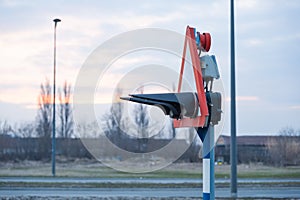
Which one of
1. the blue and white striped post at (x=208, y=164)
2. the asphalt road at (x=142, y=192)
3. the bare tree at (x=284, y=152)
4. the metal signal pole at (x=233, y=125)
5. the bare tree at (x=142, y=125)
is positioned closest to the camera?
the blue and white striped post at (x=208, y=164)

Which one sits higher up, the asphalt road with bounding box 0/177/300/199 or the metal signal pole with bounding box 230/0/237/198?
the metal signal pole with bounding box 230/0/237/198

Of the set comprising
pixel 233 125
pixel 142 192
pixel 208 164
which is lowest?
pixel 142 192

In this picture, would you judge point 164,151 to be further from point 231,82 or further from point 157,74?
point 231,82

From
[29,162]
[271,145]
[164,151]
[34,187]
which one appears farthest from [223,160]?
[164,151]

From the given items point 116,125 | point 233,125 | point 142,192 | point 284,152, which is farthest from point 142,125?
point 284,152

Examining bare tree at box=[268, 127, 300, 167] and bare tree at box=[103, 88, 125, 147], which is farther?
bare tree at box=[268, 127, 300, 167]

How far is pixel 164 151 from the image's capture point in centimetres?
798

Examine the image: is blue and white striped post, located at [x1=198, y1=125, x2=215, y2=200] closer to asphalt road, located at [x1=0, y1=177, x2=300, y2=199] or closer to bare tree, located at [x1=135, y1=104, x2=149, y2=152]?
bare tree, located at [x1=135, y1=104, x2=149, y2=152]

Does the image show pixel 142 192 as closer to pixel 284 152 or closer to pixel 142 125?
pixel 142 125

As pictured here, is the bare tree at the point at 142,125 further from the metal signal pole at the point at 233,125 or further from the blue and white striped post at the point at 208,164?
the metal signal pole at the point at 233,125

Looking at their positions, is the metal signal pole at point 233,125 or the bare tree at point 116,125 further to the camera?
the metal signal pole at point 233,125

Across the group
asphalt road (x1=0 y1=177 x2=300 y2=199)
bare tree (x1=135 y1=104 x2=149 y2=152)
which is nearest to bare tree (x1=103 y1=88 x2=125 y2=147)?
bare tree (x1=135 y1=104 x2=149 y2=152)

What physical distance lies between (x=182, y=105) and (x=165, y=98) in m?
0.24

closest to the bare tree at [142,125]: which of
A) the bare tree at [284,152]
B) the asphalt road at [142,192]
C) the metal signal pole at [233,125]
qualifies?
the asphalt road at [142,192]
